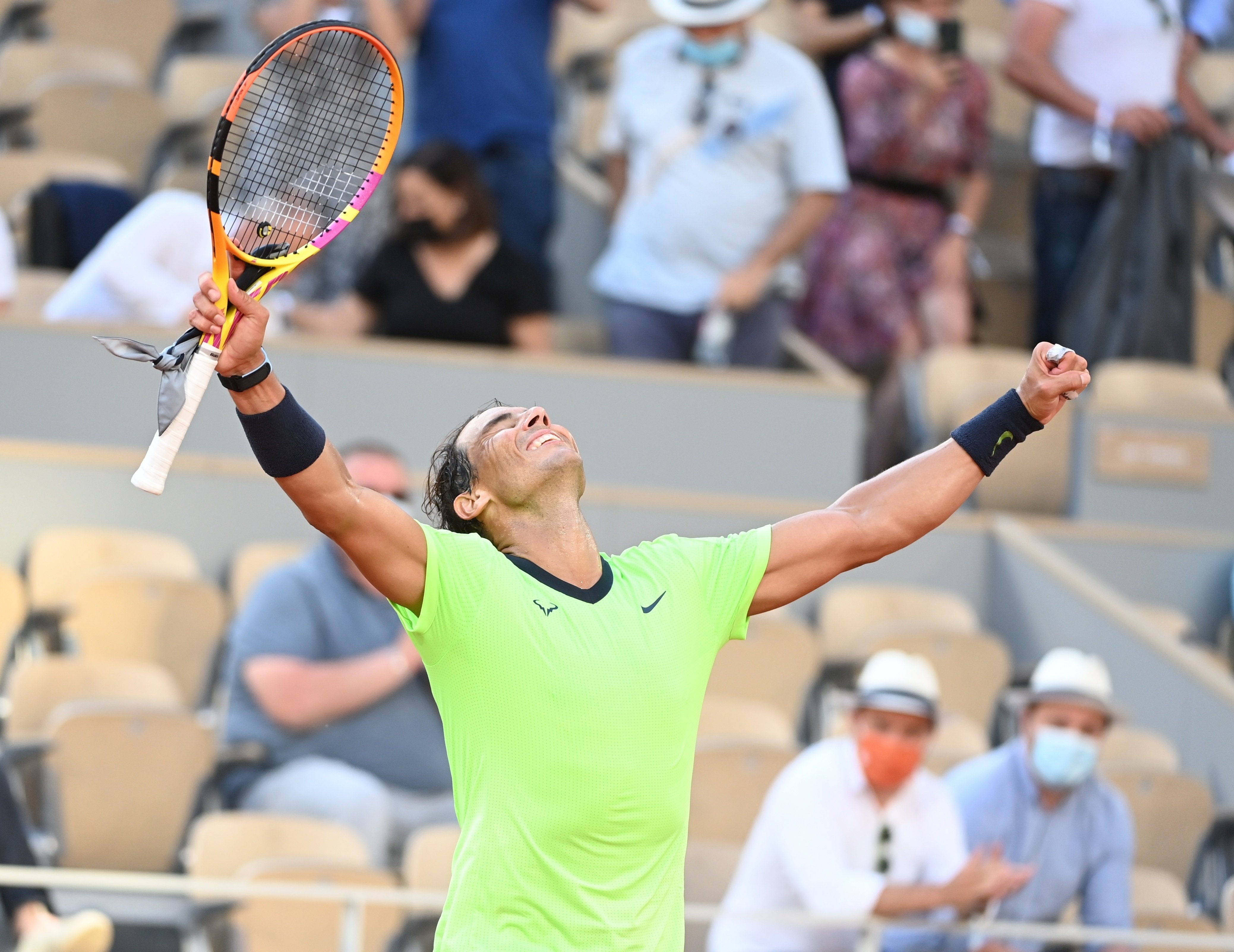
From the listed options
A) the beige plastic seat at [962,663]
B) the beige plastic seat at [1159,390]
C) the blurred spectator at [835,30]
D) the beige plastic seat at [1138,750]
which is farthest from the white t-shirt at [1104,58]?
the beige plastic seat at [1138,750]

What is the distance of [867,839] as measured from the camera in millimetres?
4898

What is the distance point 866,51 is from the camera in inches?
330

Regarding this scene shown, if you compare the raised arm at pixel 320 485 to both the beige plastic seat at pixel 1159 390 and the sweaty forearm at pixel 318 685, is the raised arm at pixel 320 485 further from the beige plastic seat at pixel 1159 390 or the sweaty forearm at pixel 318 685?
the beige plastic seat at pixel 1159 390

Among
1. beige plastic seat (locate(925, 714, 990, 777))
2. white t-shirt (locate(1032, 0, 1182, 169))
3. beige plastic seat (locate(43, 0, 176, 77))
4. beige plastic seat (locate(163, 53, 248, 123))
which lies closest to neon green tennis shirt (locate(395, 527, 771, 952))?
beige plastic seat (locate(925, 714, 990, 777))

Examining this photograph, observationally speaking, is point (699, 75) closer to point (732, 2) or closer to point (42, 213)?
point (732, 2)

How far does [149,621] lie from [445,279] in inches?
71.6

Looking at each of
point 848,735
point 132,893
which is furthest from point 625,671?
point 848,735

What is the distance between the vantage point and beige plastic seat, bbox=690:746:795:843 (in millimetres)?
5266

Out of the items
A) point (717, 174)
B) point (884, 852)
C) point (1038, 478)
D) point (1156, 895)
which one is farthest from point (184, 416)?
point (1038, 478)

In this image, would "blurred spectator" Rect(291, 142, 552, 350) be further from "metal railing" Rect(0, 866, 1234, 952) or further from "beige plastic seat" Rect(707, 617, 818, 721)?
"metal railing" Rect(0, 866, 1234, 952)

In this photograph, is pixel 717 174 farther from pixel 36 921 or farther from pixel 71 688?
pixel 36 921

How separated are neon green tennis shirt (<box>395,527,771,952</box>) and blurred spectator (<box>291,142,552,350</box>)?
14.2ft

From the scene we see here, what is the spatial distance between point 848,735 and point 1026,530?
2027 millimetres

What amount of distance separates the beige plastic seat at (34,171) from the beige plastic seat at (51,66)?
0.89m
